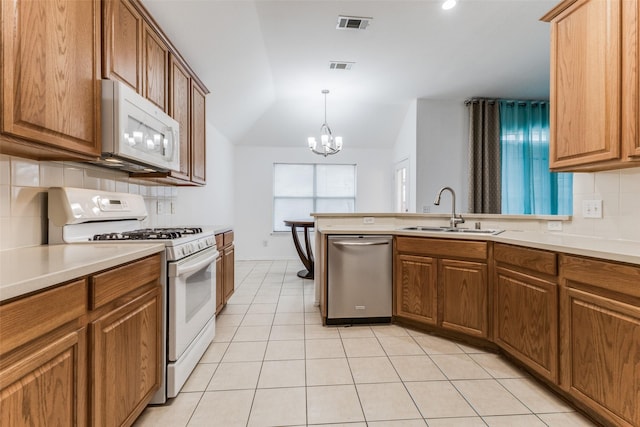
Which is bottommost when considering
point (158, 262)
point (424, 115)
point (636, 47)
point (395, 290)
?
point (395, 290)

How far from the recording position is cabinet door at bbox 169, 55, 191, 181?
2.42m

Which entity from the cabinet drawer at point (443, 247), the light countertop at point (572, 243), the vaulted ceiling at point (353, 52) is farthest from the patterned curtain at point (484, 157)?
the cabinet drawer at point (443, 247)

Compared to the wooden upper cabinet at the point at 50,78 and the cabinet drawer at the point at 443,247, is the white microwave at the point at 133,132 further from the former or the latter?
the cabinet drawer at the point at 443,247

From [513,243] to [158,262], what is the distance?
7.04 ft

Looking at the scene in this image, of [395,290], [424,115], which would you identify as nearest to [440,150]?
[424,115]

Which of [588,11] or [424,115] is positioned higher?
[424,115]

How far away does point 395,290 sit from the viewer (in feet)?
8.89

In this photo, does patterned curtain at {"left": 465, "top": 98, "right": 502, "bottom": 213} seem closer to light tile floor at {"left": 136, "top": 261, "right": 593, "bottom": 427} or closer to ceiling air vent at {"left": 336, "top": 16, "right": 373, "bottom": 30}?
ceiling air vent at {"left": 336, "top": 16, "right": 373, "bottom": 30}

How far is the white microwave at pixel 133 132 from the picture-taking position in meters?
1.58

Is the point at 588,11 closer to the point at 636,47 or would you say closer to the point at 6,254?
the point at 636,47

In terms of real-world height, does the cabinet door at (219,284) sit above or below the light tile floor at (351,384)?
above

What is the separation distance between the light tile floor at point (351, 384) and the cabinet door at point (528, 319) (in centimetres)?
17

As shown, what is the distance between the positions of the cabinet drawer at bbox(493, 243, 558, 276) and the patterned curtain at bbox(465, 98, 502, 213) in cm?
279

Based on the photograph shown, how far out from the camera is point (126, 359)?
129 cm
